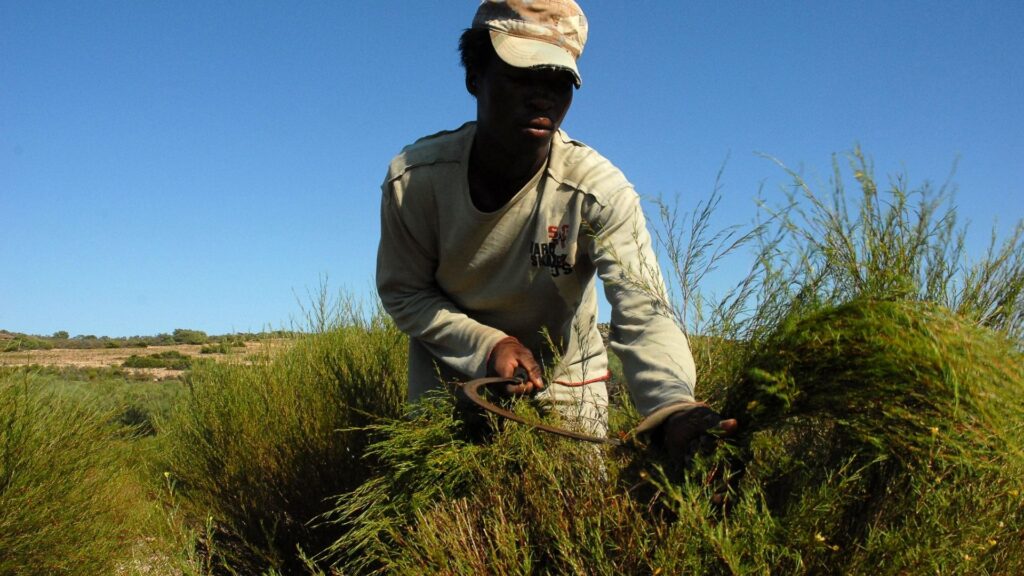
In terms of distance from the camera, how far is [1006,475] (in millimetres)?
1954

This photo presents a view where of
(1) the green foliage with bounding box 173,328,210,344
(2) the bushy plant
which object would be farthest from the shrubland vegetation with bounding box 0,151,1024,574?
(1) the green foliage with bounding box 173,328,210,344

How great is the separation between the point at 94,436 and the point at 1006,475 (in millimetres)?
4584

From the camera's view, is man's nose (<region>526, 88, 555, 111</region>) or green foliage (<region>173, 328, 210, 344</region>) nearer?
man's nose (<region>526, 88, 555, 111</region>)

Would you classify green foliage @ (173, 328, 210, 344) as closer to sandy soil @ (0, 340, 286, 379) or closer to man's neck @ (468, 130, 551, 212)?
sandy soil @ (0, 340, 286, 379)

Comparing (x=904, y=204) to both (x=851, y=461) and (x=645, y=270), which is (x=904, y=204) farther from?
(x=851, y=461)

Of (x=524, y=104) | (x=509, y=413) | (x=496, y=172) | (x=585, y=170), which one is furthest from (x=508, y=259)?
(x=509, y=413)

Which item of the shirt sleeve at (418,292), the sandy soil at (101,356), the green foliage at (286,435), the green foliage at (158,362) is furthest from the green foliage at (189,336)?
the shirt sleeve at (418,292)

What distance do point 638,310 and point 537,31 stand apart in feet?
3.46

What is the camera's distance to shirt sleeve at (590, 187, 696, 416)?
2.35 meters

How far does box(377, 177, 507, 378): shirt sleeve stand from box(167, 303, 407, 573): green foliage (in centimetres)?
74

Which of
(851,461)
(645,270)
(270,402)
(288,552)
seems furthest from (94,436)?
(851,461)

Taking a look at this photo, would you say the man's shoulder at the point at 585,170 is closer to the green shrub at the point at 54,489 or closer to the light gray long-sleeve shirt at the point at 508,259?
the light gray long-sleeve shirt at the point at 508,259

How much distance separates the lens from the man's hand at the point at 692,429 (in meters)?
2.07

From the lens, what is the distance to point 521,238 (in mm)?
3148
